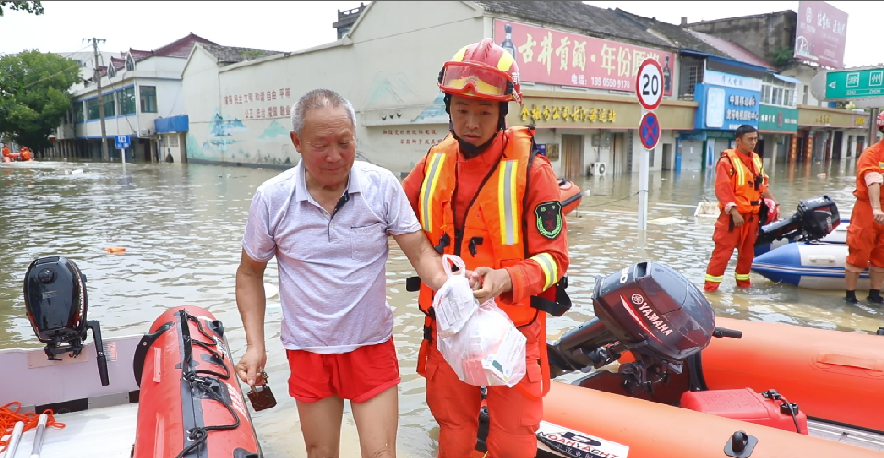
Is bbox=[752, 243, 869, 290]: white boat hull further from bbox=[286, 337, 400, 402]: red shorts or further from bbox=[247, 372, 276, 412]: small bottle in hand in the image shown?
bbox=[247, 372, 276, 412]: small bottle in hand

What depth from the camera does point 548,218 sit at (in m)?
2.05

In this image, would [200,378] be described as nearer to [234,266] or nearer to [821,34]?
[234,266]

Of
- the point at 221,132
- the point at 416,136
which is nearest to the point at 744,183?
the point at 416,136

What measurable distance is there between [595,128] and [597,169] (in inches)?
61.5

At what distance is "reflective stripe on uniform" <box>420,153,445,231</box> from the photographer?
7.19 feet

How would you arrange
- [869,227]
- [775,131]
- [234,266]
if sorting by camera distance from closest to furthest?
[869,227] < [234,266] < [775,131]

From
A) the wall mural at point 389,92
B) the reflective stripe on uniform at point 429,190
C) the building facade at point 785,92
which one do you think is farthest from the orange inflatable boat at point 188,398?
the building facade at point 785,92

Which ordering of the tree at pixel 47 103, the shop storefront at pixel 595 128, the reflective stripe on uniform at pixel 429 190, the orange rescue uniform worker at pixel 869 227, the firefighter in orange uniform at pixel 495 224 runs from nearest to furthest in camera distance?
the firefighter in orange uniform at pixel 495 224, the reflective stripe on uniform at pixel 429 190, the orange rescue uniform worker at pixel 869 227, the shop storefront at pixel 595 128, the tree at pixel 47 103

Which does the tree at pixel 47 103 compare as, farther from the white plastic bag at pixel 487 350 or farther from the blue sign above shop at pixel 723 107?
the white plastic bag at pixel 487 350

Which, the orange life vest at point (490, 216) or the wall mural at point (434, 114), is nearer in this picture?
the orange life vest at point (490, 216)

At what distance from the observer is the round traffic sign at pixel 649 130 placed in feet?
25.8

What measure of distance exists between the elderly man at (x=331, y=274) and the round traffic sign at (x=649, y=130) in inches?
257

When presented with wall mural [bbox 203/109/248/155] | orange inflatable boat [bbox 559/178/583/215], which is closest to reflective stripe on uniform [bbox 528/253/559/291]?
orange inflatable boat [bbox 559/178/583/215]

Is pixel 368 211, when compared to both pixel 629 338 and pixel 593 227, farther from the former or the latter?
pixel 593 227
